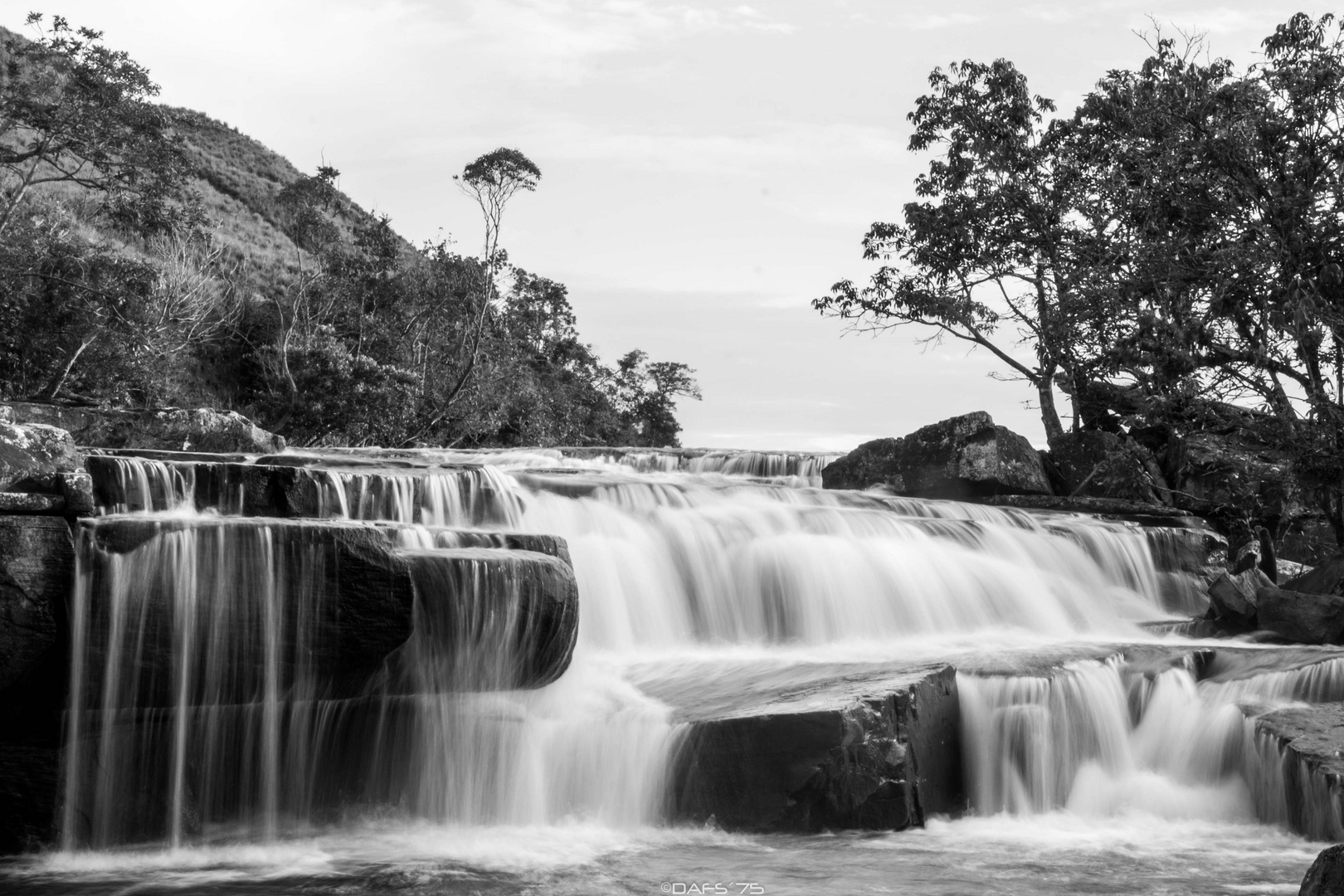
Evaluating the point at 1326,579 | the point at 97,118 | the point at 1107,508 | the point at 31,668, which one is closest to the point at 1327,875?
the point at 31,668

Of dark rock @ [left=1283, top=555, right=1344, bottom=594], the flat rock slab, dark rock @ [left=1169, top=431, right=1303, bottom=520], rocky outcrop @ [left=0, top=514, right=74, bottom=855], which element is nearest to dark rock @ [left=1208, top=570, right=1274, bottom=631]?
dark rock @ [left=1283, top=555, right=1344, bottom=594]

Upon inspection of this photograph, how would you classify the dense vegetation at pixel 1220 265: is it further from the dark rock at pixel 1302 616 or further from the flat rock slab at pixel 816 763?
the flat rock slab at pixel 816 763

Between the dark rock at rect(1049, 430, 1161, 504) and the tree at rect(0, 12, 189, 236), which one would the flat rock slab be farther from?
the tree at rect(0, 12, 189, 236)

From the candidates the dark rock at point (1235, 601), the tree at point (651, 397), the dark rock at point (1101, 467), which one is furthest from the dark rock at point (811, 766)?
the tree at point (651, 397)

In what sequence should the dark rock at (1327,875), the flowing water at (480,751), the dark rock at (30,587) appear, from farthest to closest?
the dark rock at (30,587) < the flowing water at (480,751) < the dark rock at (1327,875)

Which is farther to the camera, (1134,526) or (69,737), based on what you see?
(1134,526)

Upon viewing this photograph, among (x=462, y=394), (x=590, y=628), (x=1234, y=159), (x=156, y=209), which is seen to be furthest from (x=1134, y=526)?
(x=462, y=394)

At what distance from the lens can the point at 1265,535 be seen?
49.9 feet

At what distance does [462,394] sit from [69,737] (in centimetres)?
2350

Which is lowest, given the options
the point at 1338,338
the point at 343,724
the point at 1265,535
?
the point at 343,724

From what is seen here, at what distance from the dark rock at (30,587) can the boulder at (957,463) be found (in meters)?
12.1

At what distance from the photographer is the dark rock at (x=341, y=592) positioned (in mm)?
7012

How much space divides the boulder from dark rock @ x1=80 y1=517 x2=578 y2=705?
9.53 meters

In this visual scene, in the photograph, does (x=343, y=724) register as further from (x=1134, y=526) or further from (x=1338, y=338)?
(x=1338, y=338)
